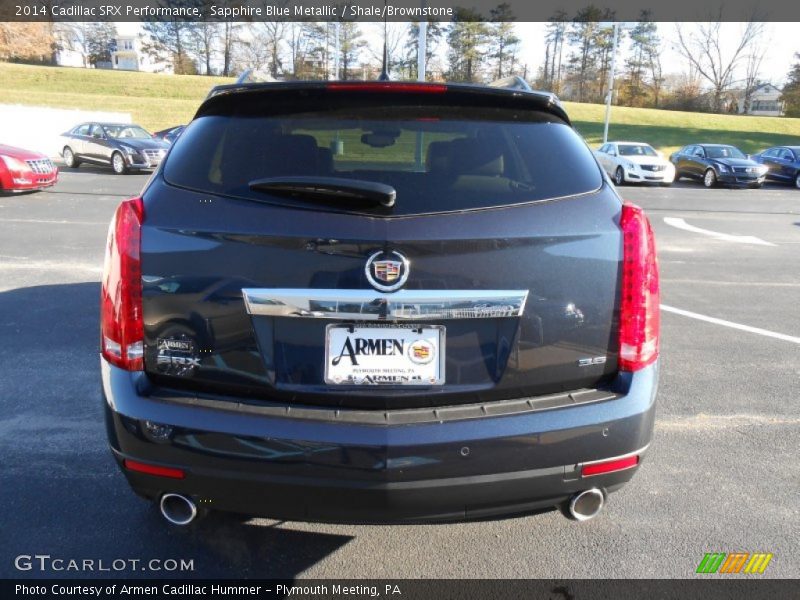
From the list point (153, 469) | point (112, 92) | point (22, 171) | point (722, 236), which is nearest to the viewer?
point (153, 469)

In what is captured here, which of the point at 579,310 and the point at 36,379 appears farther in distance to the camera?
the point at 36,379

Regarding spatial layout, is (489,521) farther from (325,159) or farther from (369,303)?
(325,159)

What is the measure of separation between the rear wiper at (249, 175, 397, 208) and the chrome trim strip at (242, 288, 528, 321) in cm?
32

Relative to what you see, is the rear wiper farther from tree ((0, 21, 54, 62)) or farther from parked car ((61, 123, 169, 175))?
tree ((0, 21, 54, 62))

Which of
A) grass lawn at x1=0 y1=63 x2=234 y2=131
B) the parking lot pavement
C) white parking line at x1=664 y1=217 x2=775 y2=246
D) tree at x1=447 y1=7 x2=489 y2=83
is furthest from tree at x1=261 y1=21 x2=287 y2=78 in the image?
the parking lot pavement

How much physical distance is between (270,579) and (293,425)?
0.88m

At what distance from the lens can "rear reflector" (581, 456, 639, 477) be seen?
2131 mm

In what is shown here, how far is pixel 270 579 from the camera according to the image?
2.49m

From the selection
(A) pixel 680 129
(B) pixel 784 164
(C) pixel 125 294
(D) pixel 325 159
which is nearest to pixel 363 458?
(C) pixel 125 294

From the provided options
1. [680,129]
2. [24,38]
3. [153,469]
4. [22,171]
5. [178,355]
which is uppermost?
[24,38]

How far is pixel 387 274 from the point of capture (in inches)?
78.1

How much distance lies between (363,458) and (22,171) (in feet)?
46.6

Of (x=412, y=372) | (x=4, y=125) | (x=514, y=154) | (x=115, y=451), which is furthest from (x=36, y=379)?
(x=4, y=125)

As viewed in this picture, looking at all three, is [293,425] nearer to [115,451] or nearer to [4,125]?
[115,451]
